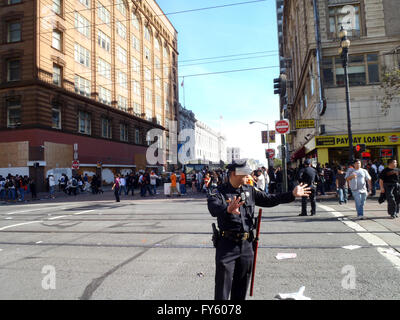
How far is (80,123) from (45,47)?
27.4 ft

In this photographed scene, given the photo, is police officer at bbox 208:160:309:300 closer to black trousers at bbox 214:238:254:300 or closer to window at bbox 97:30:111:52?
black trousers at bbox 214:238:254:300

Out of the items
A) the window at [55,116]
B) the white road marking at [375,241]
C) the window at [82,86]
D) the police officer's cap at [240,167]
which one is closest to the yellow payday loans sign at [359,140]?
the white road marking at [375,241]

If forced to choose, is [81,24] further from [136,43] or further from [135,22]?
[135,22]

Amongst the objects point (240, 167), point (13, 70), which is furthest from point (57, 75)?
point (240, 167)

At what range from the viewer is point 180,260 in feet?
18.2

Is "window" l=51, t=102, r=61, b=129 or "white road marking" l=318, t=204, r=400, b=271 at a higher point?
"window" l=51, t=102, r=61, b=129

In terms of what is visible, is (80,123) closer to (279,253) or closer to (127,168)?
(127,168)

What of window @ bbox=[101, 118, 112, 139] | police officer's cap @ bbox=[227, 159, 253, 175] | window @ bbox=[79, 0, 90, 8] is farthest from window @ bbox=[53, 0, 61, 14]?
police officer's cap @ bbox=[227, 159, 253, 175]

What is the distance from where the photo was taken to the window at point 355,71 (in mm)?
22344

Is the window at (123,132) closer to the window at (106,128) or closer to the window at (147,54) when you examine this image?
the window at (106,128)

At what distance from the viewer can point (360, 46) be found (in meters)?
22.3

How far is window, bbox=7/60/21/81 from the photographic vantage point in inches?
1080

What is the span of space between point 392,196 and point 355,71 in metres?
17.0

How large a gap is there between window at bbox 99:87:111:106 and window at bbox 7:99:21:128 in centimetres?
1010
